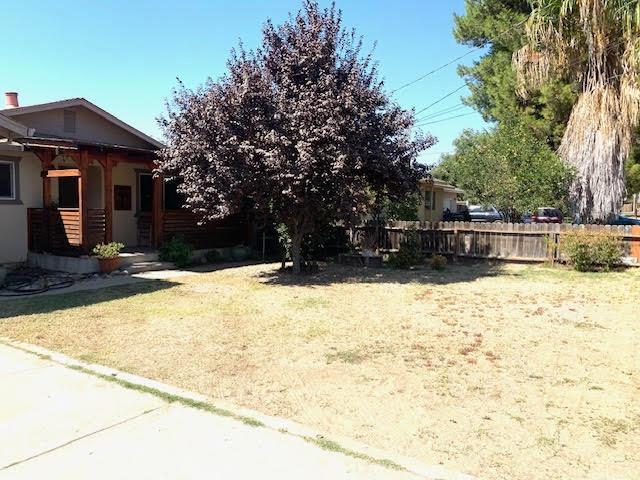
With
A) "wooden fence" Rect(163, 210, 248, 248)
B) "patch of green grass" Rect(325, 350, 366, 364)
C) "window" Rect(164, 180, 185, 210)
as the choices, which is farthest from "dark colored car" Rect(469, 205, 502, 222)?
"patch of green grass" Rect(325, 350, 366, 364)

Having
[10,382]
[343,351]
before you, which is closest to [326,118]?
[343,351]

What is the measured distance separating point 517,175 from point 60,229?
1266cm

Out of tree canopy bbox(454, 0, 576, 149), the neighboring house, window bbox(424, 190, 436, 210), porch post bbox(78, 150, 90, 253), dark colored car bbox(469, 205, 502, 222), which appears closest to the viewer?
porch post bbox(78, 150, 90, 253)

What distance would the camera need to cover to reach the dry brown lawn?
3857mm

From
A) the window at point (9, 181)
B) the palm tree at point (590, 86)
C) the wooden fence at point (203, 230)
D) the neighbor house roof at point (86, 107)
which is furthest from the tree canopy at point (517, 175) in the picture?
the window at point (9, 181)

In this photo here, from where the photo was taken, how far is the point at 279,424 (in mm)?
4047

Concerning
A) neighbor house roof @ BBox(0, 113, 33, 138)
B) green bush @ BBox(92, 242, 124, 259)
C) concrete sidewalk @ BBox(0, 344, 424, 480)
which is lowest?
concrete sidewalk @ BBox(0, 344, 424, 480)

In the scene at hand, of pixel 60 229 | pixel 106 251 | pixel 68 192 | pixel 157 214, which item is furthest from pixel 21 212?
pixel 157 214

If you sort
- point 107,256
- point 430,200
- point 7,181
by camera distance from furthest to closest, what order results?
1. point 430,200
2. point 7,181
3. point 107,256

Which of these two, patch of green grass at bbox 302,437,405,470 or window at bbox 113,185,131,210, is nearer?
patch of green grass at bbox 302,437,405,470

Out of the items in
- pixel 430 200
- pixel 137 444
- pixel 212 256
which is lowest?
pixel 137 444

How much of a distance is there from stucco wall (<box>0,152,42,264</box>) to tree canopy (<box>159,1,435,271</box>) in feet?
13.2

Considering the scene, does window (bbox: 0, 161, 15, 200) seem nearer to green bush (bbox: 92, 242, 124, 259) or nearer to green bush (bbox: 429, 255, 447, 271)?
green bush (bbox: 92, 242, 124, 259)

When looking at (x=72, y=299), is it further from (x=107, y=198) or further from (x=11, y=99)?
(x=11, y=99)
